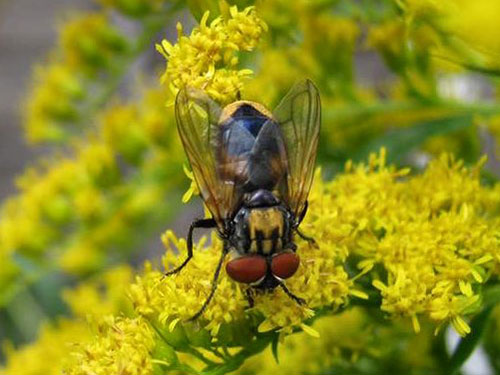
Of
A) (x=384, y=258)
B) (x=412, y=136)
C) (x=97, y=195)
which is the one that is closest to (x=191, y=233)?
(x=384, y=258)

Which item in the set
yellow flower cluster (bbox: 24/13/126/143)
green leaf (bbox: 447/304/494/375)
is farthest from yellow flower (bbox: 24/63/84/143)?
green leaf (bbox: 447/304/494/375)

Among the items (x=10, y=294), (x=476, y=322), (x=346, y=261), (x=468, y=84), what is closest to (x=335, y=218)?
(x=346, y=261)

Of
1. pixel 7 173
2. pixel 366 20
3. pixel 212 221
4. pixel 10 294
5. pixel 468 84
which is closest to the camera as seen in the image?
pixel 212 221

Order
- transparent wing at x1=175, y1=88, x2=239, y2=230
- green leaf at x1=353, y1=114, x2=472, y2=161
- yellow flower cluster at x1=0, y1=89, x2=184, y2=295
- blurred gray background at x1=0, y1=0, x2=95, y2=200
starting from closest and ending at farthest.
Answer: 1. transparent wing at x1=175, y1=88, x2=239, y2=230
2. green leaf at x1=353, y1=114, x2=472, y2=161
3. yellow flower cluster at x1=0, y1=89, x2=184, y2=295
4. blurred gray background at x1=0, y1=0, x2=95, y2=200

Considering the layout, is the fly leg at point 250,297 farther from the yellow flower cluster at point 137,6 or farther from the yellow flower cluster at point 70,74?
the yellow flower cluster at point 70,74

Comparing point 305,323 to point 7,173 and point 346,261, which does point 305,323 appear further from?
point 7,173

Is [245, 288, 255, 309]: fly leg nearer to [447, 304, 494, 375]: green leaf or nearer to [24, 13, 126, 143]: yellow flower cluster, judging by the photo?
[447, 304, 494, 375]: green leaf
